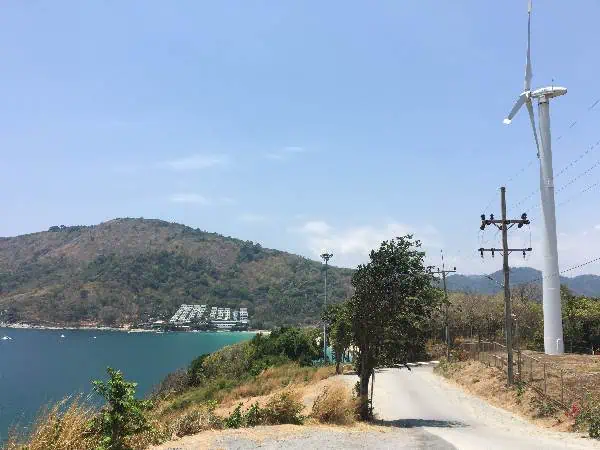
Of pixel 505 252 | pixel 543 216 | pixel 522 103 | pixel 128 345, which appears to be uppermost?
pixel 522 103

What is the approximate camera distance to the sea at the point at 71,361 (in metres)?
70.3

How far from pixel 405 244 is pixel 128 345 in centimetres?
15570

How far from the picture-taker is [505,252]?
92.2ft

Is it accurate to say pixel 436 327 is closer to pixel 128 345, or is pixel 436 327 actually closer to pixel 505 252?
pixel 505 252

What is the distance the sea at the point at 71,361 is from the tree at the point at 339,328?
12.9 m

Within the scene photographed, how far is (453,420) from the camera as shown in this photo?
21.9m

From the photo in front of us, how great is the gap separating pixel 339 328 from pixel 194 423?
24.4 metres

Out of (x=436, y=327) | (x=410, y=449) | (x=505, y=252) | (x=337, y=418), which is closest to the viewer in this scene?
(x=410, y=449)

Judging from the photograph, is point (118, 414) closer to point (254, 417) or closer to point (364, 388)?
point (254, 417)

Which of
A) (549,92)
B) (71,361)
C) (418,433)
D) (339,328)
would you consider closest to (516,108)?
(549,92)

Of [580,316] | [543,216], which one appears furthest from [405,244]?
[580,316]

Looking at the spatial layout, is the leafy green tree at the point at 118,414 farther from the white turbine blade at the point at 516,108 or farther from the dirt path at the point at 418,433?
the white turbine blade at the point at 516,108

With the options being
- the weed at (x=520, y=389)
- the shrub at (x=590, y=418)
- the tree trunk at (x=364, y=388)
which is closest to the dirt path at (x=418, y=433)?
the shrub at (x=590, y=418)

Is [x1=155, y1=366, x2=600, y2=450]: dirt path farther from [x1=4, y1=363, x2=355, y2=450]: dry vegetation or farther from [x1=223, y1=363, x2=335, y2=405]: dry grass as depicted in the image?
[x1=223, y1=363, x2=335, y2=405]: dry grass
